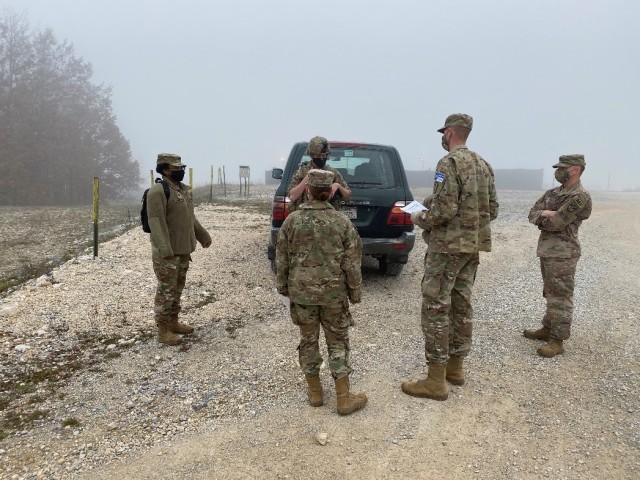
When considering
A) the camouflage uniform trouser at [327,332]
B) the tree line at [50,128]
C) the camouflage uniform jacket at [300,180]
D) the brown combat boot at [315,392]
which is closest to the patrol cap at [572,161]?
the camouflage uniform jacket at [300,180]

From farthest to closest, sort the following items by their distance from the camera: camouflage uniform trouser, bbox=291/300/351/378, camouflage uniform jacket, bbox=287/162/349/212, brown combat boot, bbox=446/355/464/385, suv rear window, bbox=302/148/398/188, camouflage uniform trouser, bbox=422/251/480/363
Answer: suv rear window, bbox=302/148/398/188 < camouflage uniform jacket, bbox=287/162/349/212 < brown combat boot, bbox=446/355/464/385 < camouflage uniform trouser, bbox=422/251/480/363 < camouflage uniform trouser, bbox=291/300/351/378

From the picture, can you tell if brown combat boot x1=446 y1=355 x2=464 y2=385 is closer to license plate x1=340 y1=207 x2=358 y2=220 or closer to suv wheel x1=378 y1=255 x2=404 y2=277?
license plate x1=340 y1=207 x2=358 y2=220

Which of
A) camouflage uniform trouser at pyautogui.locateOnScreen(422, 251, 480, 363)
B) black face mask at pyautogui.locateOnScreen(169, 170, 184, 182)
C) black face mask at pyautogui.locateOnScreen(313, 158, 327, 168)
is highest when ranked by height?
black face mask at pyautogui.locateOnScreen(313, 158, 327, 168)

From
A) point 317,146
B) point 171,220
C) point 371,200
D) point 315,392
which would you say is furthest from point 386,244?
point 315,392

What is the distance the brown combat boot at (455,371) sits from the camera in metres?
3.61

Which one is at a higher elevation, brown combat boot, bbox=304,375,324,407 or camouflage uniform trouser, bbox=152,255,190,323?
camouflage uniform trouser, bbox=152,255,190,323

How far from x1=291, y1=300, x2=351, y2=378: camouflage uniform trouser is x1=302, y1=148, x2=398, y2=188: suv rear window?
3213mm

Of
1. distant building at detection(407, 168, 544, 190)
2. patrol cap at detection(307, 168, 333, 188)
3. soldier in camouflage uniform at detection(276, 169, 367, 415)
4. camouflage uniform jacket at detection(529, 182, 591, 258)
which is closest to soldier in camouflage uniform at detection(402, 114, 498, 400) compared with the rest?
soldier in camouflage uniform at detection(276, 169, 367, 415)

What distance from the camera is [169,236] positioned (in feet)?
14.4

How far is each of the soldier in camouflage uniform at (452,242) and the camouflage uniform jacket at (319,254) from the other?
727mm

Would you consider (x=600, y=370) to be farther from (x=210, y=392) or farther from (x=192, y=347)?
(x=192, y=347)

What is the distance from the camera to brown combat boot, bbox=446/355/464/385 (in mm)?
3611

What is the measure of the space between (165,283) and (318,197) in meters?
2.23

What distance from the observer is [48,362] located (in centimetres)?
395
